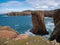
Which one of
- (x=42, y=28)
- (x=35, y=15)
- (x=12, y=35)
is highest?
(x=12, y=35)

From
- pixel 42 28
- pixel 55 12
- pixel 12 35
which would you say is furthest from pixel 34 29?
pixel 12 35

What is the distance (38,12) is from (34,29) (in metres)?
3.55

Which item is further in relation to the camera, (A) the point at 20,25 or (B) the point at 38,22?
(A) the point at 20,25

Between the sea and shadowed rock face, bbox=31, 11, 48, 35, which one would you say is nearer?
the sea

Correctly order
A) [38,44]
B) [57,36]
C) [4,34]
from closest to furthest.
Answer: [38,44] → [4,34] → [57,36]

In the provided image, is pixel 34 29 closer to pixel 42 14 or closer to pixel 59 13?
pixel 42 14

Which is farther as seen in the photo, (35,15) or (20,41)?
(35,15)

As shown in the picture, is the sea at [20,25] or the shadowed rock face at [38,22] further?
the shadowed rock face at [38,22]

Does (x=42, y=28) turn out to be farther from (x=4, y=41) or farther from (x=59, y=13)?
(x=4, y=41)

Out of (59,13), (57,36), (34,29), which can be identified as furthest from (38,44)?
(34,29)

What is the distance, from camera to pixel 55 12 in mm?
32906

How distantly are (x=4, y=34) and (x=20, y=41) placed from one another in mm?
1563

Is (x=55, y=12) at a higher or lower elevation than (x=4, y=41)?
lower

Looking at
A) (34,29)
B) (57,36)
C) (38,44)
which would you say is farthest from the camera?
(34,29)
